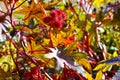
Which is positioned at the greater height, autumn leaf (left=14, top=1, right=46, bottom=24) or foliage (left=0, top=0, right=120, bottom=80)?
autumn leaf (left=14, top=1, right=46, bottom=24)

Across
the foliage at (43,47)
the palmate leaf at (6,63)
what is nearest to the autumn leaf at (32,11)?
the foliage at (43,47)

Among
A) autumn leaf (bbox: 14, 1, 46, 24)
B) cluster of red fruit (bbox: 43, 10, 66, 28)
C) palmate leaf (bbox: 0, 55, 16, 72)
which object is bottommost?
palmate leaf (bbox: 0, 55, 16, 72)

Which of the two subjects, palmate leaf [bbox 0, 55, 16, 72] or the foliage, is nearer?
the foliage

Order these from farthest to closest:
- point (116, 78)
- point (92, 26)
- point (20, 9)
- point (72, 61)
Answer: point (92, 26) < point (20, 9) < point (72, 61) < point (116, 78)

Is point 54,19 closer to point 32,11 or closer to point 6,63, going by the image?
point 32,11

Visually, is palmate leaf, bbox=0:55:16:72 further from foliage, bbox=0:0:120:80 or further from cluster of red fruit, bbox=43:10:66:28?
cluster of red fruit, bbox=43:10:66:28

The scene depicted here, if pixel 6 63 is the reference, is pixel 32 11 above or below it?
above

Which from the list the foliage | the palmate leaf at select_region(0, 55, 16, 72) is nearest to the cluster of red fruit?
the foliage

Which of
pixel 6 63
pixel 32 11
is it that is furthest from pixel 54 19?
pixel 6 63

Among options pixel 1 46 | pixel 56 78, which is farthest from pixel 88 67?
pixel 1 46

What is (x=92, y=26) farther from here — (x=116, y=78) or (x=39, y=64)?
(x=116, y=78)

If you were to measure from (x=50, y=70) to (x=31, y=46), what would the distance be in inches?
3.0

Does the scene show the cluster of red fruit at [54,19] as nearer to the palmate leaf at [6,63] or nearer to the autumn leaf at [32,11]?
the autumn leaf at [32,11]

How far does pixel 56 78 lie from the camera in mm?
881
